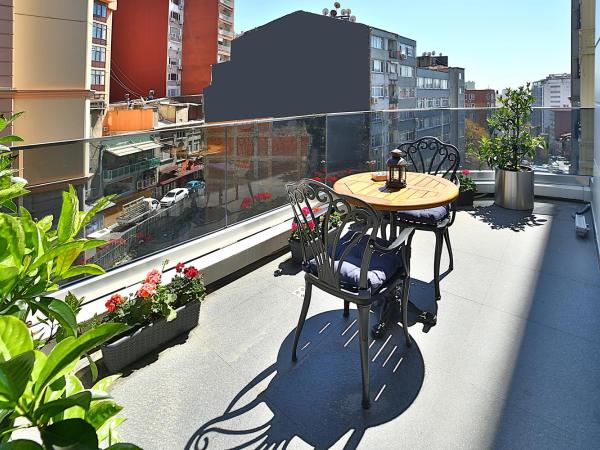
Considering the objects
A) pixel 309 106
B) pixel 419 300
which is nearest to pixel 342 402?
pixel 419 300

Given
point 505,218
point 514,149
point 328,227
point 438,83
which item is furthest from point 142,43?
point 328,227

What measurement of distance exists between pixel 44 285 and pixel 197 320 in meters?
1.91

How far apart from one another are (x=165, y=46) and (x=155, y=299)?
2836 cm

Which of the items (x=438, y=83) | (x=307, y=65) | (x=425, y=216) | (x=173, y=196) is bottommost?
(x=425, y=216)

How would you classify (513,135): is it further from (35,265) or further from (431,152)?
(35,265)

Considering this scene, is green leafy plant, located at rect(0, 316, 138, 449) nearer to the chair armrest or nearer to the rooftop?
the rooftop

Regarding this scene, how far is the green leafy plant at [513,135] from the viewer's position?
5070mm

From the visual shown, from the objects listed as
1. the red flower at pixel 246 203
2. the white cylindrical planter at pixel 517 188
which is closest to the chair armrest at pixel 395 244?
the red flower at pixel 246 203

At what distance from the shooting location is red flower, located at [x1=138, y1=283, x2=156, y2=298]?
2160mm

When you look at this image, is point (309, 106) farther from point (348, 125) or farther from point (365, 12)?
point (348, 125)

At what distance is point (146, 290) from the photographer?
2.17m

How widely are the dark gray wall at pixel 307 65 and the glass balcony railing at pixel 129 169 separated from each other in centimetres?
1503

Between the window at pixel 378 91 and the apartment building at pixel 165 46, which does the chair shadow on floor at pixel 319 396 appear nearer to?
the apartment building at pixel 165 46

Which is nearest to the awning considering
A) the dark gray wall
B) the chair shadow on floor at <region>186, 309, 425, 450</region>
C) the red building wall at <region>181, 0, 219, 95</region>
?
the chair shadow on floor at <region>186, 309, 425, 450</region>
